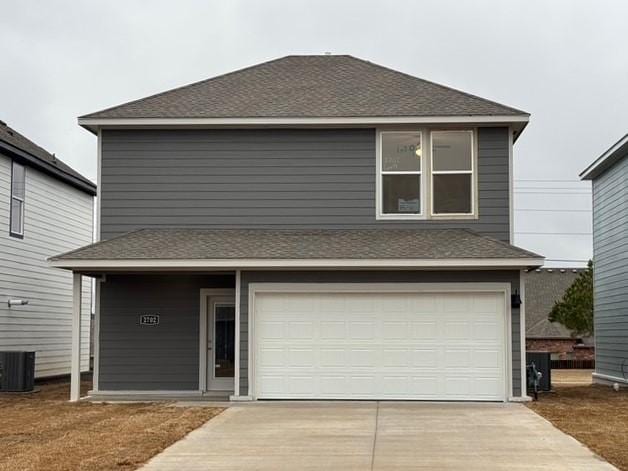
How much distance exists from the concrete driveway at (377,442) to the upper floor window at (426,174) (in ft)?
14.0

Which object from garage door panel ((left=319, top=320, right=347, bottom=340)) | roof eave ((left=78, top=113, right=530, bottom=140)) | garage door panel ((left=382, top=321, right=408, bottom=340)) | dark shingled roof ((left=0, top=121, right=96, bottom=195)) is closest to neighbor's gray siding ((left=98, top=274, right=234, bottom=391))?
garage door panel ((left=319, top=320, right=347, bottom=340))

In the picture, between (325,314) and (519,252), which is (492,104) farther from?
(325,314)

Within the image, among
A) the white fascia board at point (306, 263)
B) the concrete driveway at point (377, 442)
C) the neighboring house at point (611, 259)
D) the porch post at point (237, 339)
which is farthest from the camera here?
the neighboring house at point (611, 259)

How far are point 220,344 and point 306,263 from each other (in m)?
3.26

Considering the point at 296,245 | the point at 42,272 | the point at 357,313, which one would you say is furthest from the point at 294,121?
the point at 42,272

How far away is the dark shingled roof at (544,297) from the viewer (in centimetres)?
3703

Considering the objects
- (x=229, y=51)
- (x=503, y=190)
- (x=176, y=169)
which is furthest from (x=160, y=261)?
(x=229, y=51)

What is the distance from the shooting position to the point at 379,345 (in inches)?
680

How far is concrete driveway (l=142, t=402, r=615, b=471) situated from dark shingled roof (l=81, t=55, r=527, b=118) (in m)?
5.90

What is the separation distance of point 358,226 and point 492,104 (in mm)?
3502

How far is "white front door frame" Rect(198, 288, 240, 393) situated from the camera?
18.7m

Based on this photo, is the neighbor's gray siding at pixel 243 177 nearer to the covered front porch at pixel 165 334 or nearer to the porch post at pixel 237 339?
the covered front porch at pixel 165 334

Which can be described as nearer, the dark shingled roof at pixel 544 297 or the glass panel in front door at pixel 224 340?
the glass panel in front door at pixel 224 340

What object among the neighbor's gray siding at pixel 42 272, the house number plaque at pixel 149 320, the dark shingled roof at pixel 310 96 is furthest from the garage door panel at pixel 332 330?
the neighbor's gray siding at pixel 42 272
